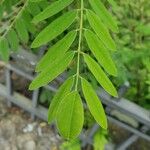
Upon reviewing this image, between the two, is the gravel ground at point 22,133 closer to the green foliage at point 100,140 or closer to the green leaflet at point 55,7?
the green foliage at point 100,140

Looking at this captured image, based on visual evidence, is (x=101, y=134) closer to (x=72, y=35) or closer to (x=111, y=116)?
(x=111, y=116)

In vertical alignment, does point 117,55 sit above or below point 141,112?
above

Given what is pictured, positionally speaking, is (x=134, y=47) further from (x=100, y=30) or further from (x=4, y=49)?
(x=100, y=30)

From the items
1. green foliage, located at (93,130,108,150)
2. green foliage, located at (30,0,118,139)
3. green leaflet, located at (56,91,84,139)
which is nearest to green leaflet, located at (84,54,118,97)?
green foliage, located at (30,0,118,139)

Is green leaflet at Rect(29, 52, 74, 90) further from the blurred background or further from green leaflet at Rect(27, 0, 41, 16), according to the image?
the blurred background

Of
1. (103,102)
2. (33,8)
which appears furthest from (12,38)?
(103,102)

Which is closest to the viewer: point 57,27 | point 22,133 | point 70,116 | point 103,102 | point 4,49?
point 70,116

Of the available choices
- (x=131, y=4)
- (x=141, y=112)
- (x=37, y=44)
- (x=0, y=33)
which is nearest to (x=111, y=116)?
(x=141, y=112)
